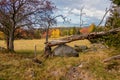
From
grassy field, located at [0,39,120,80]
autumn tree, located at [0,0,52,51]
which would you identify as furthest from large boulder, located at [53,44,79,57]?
autumn tree, located at [0,0,52,51]

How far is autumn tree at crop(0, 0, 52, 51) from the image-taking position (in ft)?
87.4

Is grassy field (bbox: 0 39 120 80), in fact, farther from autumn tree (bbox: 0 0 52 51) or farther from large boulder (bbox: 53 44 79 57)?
autumn tree (bbox: 0 0 52 51)

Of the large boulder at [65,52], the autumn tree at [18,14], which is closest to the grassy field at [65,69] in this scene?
the large boulder at [65,52]

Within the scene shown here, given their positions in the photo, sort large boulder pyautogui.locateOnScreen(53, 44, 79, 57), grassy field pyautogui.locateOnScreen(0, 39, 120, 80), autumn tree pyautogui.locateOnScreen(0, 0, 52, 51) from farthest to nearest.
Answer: autumn tree pyautogui.locateOnScreen(0, 0, 52, 51) → large boulder pyautogui.locateOnScreen(53, 44, 79, 57) → grassy field pyautogui.locateOnScreen(0, 39, 120, 80)

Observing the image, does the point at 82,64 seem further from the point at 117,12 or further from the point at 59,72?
the point at 117,12

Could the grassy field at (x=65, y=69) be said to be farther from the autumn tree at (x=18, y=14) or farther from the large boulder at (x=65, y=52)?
the autumn tree at (x=18, y=14)

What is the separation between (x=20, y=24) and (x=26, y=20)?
83 centimetres

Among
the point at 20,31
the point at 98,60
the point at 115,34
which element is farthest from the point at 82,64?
the point at 20,31

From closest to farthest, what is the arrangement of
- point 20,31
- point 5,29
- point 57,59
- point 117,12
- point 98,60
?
point 98,60 → point 57,59 → point 117,12 → point 5,29 → point 20,31

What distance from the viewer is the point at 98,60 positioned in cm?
1417

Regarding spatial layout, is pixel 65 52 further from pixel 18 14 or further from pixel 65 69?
pixel 18 14

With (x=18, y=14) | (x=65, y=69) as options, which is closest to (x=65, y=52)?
(x=65, y=69)

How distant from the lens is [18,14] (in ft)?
89.8

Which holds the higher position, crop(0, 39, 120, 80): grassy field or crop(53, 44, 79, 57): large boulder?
crop(53, 44, 79, 57): large boulder
